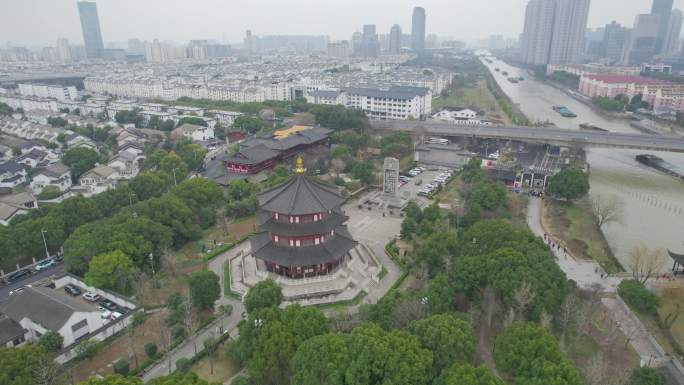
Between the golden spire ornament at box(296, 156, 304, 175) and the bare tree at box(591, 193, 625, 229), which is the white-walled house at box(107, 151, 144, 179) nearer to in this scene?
the golden spire ornament at box(296, 156, 304, 175)

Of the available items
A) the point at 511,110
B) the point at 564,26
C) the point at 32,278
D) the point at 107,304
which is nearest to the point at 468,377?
the point at 107,304

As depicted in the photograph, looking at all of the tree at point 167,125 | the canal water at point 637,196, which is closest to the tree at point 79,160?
the tree at point 167,125

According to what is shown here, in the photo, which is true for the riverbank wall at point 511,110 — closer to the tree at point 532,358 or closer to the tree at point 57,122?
the tree at point 532,358

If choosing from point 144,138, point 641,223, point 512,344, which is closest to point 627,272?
point 641,223

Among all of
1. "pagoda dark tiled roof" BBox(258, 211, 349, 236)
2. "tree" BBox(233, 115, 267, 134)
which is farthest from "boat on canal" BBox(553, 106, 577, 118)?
"pagoda dark tiled roof" BBox(258, 211, 349, 236)

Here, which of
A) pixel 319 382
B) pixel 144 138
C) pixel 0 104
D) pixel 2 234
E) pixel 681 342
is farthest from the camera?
pixel 0 104

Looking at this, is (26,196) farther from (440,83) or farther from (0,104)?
(440,83)
